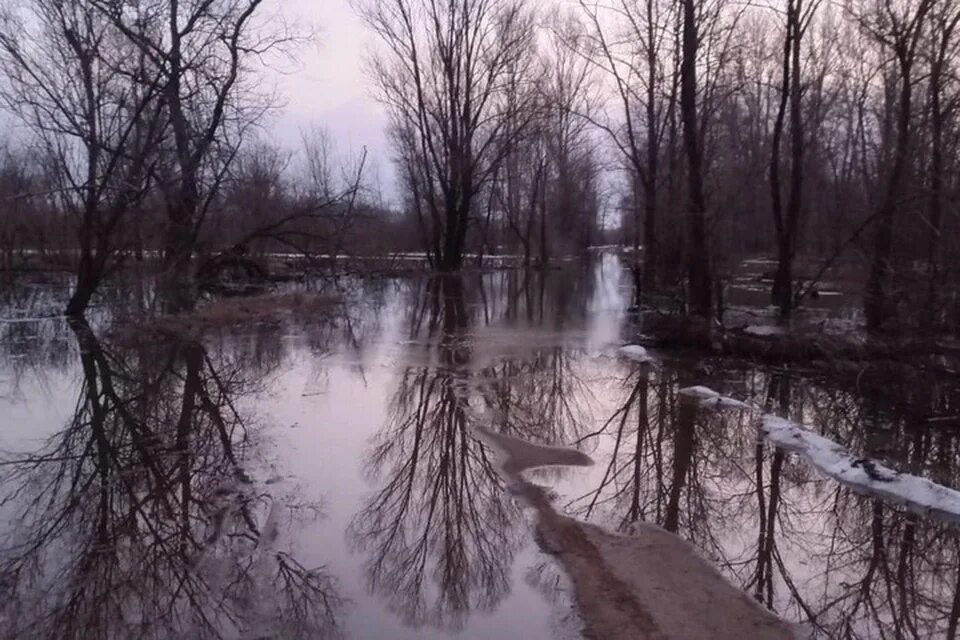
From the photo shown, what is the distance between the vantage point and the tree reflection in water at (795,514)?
17.2ft

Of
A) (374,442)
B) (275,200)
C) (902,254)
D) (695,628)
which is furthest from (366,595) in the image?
(275,200)

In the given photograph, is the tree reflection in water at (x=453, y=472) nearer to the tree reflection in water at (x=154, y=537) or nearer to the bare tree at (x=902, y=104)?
the tree reflection in water at (x=154, y=537)

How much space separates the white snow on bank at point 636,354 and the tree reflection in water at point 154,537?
26.3ft

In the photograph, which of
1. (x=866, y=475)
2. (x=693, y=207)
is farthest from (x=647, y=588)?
(x=693, y=207)

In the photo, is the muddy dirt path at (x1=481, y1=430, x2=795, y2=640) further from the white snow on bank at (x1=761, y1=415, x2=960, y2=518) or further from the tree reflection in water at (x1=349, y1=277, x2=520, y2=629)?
the white snow on bank at (x1=761, y1=415, x2=960, y2=518)

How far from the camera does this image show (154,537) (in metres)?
5.96

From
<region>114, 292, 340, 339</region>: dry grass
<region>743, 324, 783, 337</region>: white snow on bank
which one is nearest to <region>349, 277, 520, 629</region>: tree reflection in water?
<region>743, 324, 783, 337</region>: white snow on bank

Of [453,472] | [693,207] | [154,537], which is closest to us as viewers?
[154,537]

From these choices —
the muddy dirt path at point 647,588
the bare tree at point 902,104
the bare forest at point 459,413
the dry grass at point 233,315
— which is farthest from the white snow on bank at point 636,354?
the dry grass at point 233,315

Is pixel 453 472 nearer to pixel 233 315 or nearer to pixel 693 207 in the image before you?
pixel 693 207

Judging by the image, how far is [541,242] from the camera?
57.1m

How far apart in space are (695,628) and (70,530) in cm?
497

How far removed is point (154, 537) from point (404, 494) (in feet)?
7.38

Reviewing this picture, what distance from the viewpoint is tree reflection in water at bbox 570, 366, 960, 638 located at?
525 centimetres
